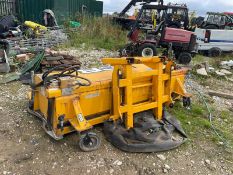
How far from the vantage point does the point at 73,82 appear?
328 cm

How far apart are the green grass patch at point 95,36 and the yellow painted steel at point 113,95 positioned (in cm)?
574

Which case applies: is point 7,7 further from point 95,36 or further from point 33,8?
point 95,36

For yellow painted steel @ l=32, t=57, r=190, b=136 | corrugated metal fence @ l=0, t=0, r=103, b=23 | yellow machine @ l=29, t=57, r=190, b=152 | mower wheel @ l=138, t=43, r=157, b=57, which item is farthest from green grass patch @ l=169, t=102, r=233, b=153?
corrugated metal fence @ l=0, t=0, r=103, b=23

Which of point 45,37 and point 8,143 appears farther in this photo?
point 45,37

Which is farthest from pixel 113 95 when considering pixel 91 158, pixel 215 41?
pixel 215 41

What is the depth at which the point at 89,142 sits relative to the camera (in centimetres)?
330

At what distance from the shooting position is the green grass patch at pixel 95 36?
964cm

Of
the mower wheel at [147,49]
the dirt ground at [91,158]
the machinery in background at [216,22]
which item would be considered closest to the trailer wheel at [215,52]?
the mower wheel at [147,49]

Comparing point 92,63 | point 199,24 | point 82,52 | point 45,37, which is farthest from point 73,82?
point 199,24

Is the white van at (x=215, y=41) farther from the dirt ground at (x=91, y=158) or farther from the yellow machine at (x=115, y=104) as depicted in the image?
the dirt ground at (x=91, y=158)

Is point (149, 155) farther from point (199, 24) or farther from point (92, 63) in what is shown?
point (199, 24)

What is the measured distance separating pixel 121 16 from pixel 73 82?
41.5 ft

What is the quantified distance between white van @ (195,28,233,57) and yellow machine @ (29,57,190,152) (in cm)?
664

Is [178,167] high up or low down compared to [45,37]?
down
